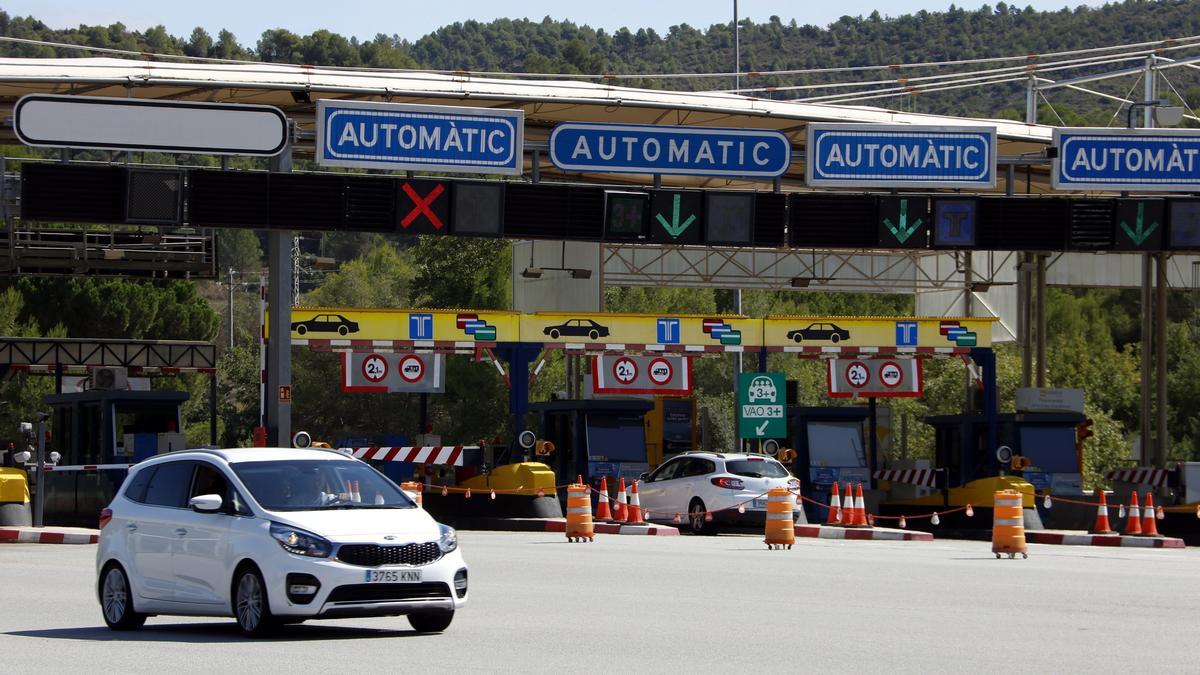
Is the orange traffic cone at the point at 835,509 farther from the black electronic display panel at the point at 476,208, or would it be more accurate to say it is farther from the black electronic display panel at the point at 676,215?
the black electronic display panel at the point at 476,208

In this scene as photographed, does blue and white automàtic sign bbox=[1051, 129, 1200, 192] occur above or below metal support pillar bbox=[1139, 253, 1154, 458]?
above

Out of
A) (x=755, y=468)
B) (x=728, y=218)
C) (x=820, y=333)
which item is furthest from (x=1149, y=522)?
(x=820, y=333)

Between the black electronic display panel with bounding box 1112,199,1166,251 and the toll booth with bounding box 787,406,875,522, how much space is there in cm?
807

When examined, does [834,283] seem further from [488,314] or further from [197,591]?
[197,591]

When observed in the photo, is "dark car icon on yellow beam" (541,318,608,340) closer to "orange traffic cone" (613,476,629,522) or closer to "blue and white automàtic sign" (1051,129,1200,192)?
"orange traffic cone" (613,476,629,522)

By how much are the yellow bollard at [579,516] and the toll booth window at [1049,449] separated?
40.5ft

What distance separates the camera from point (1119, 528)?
32.9 m

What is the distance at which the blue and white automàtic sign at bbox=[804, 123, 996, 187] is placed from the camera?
30.5 metres

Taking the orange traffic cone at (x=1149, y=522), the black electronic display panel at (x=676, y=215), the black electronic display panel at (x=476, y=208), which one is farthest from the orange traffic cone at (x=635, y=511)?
the orange traffic cone at (x=1149, y=522)

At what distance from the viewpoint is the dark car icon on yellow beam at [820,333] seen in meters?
40.0

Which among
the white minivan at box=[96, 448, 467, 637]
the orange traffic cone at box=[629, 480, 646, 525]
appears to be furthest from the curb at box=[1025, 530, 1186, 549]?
the white minivan at box=[96, 448, 467, 637]

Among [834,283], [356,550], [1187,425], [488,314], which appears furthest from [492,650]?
[1187,425]

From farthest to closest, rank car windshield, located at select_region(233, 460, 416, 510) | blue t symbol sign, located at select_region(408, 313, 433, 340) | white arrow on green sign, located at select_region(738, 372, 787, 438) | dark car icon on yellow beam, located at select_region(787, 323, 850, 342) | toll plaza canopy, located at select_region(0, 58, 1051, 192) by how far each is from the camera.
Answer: dark car icon on yellow beam, located at select_region(787, 323, 850, 342), white arrow on green sign, located at select_region(738, 372, 787, 438), blue t symbol sign, located at select_region(408, 313, 433, 340), toll plaza canopy, located at select_region(0, 58, 1051, 192), car windshield, located at select_region(233, 460, 416, 510)

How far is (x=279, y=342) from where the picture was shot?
2716 cm
